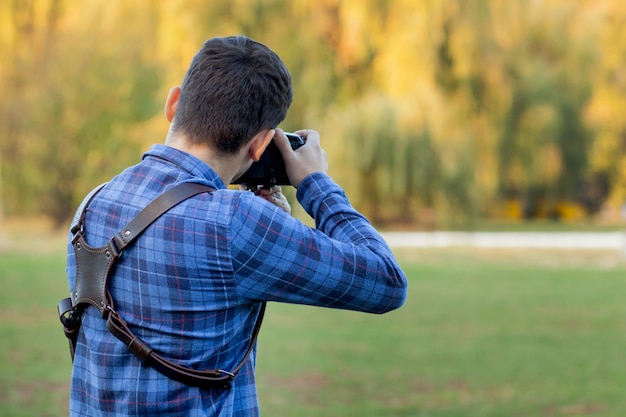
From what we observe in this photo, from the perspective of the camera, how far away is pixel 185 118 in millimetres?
1800

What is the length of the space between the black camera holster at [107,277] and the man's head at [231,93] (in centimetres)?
13

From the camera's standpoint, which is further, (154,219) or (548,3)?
(548,3)

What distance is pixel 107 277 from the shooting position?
1.72 metres

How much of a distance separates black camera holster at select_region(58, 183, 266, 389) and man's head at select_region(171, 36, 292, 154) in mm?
126

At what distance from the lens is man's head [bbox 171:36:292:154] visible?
1.74 meters

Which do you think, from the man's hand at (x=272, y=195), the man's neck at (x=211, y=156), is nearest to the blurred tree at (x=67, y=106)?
the man's hand at (x=272, y=195)

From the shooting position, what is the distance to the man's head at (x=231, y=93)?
1738 millimetres

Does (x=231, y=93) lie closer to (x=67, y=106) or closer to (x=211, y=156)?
(x=211, y=156)

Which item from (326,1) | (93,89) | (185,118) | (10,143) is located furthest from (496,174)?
(185,118)

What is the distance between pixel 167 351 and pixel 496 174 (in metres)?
23.7

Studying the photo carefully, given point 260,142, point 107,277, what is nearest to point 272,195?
point 260,142

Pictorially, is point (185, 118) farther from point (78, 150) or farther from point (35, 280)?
point (78, 150)

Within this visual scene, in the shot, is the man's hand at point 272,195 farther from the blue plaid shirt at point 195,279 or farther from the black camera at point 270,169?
the blue plaid shirt at point 195,279

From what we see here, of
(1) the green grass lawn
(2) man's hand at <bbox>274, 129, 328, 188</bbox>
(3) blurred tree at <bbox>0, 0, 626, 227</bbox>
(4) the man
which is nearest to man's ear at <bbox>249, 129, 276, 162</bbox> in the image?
(4) the man
